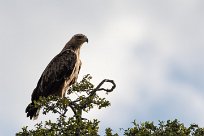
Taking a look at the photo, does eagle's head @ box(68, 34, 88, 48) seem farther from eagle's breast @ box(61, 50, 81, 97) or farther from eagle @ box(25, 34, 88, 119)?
eagle's breast @ box(61, 50, 81, 97)

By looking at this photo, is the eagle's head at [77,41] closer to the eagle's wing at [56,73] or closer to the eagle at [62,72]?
the eagle at [62,72]

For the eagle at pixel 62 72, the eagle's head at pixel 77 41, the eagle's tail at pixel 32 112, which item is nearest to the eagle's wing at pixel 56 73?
the eagle at pixel 62 72

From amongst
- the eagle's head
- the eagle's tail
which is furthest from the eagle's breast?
the eagle's tail

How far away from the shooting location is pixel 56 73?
20.3 meters

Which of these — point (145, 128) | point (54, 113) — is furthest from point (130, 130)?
point (54, 113)

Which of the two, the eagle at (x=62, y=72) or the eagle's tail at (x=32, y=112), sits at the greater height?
the eagle at (x=62, y=72)

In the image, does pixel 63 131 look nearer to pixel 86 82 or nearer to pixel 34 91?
pixel 86 82

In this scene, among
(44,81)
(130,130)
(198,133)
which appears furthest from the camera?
(44,81)

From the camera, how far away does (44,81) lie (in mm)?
19922

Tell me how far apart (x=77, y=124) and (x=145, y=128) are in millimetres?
3979

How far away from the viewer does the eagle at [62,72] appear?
1941 cm

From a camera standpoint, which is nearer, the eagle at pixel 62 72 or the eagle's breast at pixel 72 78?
the eagle's breast at pixel 72 78

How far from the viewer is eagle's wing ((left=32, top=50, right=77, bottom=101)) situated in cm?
1948

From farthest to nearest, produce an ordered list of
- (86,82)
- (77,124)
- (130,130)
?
(130,130) → (86,82) → (77,124)
